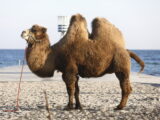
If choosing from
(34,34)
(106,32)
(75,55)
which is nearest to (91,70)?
(75,55)

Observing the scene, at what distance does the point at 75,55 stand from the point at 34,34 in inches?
43.3

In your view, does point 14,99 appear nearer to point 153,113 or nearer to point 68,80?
point 68,80

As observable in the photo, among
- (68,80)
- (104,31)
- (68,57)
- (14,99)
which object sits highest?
(104,31)

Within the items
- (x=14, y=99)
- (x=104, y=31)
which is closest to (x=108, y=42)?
(x=104, y=31)

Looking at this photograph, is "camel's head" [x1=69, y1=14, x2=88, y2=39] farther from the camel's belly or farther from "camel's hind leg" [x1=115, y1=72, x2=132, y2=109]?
"camel's hind leg" [x1=115, y1=72, x2=132, y2=109]

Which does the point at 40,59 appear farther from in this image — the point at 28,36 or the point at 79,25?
the point at 79,25

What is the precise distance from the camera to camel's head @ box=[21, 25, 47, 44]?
8.31m

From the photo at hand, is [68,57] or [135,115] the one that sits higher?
[68,57]

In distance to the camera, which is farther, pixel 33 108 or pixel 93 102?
pixel 93 102

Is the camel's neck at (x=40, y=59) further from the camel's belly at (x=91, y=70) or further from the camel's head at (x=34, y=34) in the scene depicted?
the camel's belly at (x=91, y=70)

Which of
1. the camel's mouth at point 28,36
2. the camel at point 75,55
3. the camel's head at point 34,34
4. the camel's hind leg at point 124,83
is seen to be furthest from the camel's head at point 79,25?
the camel's hind leg at point 124,83

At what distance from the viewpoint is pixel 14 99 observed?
11.3 metres

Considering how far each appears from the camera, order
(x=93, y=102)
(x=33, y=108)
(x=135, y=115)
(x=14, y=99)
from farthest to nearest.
Answer: (x=14, y=99) → (x=93, y=102) → (x=33, y=108) → (x=135, y=115)

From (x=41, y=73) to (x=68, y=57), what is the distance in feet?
2.43
